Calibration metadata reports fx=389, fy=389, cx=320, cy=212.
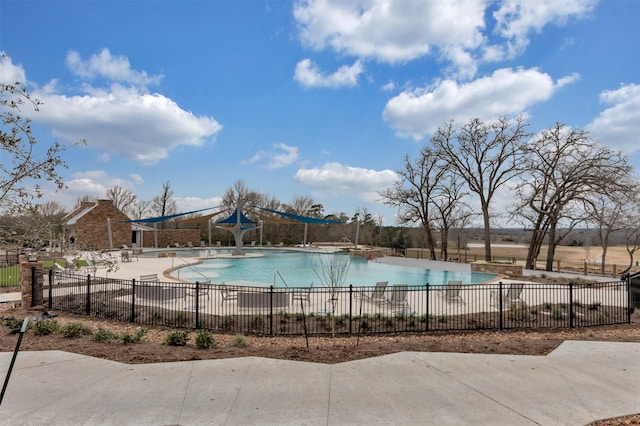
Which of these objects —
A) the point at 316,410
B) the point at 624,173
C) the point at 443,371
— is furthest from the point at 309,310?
the point at 624,173

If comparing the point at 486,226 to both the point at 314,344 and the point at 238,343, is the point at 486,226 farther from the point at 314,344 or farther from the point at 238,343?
the point at 238,343

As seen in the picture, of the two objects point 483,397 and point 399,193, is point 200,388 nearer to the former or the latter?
point 483,397

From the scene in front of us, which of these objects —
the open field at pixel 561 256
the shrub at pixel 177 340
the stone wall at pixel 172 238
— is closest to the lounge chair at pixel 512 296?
the shrub at pixel 177 340

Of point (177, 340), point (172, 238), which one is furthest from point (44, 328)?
point (172, 238)

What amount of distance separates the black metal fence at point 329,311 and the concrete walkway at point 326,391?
8.59ft

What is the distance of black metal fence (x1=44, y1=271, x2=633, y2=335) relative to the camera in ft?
29.8

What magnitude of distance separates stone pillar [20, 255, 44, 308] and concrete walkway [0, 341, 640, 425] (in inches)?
211

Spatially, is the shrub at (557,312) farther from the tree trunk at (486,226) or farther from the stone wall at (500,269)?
the tree trunk at (486,226)

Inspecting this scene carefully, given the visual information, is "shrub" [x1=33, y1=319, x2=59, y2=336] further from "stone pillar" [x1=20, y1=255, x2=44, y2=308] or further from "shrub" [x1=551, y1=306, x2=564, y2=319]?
"shrub" [x1=551, y1=306, x2=564, y2=319]

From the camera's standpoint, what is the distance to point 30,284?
10.8 m

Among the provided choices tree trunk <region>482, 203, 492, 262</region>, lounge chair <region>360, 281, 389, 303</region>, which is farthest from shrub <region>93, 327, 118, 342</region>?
tree trunk <region>482, 203, 492, 262</region>

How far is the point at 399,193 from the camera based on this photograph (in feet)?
109

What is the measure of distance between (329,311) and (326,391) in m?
5.66

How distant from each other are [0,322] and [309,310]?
7.18 metres
